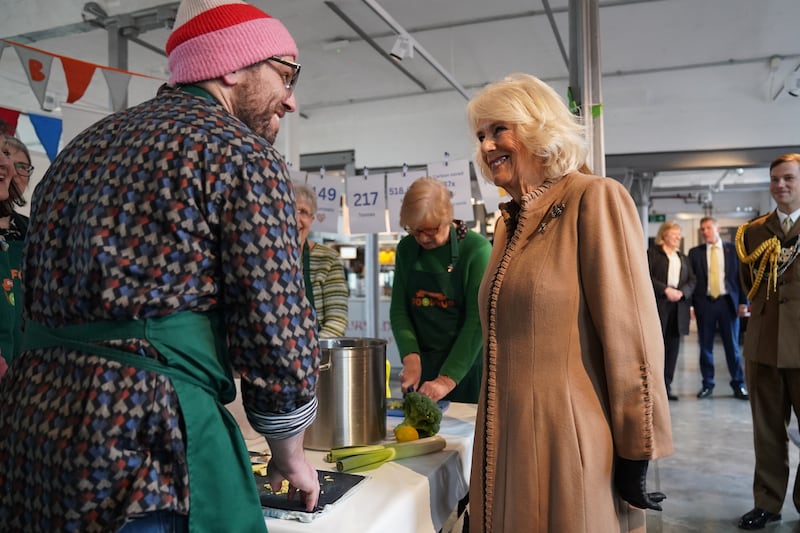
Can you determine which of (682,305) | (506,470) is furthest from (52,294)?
(682,305)

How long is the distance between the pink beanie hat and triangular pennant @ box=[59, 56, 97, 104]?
3335 mm

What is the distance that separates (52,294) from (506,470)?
1081 mm

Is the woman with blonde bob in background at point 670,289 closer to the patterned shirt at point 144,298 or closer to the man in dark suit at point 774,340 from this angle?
the man in dark suit at point 774,340

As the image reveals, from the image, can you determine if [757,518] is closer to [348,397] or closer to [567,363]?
[567,363]

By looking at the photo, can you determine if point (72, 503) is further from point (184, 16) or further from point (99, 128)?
point (184, 16)

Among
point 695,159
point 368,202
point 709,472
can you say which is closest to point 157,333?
point 709,472

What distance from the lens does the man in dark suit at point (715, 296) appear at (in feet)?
23.3

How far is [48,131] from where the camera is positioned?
13.5 ft

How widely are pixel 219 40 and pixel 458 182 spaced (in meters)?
4.42

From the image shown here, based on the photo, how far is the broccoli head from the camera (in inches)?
Answer: 68.2

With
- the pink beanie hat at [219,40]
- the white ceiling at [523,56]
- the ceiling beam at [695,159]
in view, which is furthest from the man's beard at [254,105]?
the ceiling beam at [695,159]

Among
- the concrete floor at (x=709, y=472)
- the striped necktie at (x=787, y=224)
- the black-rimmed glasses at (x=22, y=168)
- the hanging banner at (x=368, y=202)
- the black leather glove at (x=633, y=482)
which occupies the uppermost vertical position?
the hanging banner at (x=368, y=202)

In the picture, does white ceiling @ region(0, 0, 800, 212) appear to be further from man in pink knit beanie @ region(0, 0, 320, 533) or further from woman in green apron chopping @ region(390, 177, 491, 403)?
man in pink knit beanie @ region(0, 0, 320, 533)

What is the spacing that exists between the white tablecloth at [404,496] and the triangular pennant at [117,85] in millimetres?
3348
